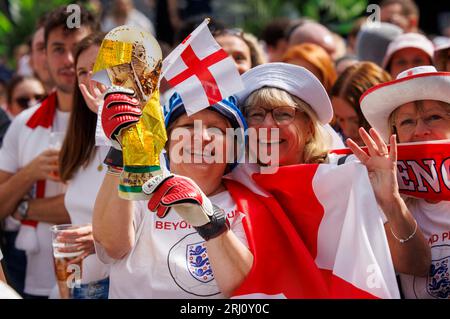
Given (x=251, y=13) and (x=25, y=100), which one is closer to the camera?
(x=25, y=100)

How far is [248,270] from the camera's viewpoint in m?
2.61

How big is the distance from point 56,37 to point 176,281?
2.24 metres

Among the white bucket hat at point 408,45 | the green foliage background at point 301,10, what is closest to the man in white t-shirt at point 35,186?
the white bucket hat at point 408,45

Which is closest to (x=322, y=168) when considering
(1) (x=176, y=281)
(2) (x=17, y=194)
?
(1) (x=176, y=281)

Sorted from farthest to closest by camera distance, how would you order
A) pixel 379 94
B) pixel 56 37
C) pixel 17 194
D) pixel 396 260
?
pixel 56 37, pixel 17 194, pixel 379 94, pixel 396 260

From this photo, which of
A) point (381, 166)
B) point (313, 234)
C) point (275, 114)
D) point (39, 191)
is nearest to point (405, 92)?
point (381, 166)

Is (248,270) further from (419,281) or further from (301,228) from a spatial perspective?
(419,281)

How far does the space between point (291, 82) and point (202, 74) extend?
1.47 ft

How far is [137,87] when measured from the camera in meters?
2.33

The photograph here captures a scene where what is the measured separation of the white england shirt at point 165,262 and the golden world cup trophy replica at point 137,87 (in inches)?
18.3

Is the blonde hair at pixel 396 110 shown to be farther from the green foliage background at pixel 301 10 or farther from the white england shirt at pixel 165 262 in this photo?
the green foliage background at pixel 301 10

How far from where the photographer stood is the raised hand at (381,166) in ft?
8.46

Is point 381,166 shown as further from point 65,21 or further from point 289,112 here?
point 65,21
